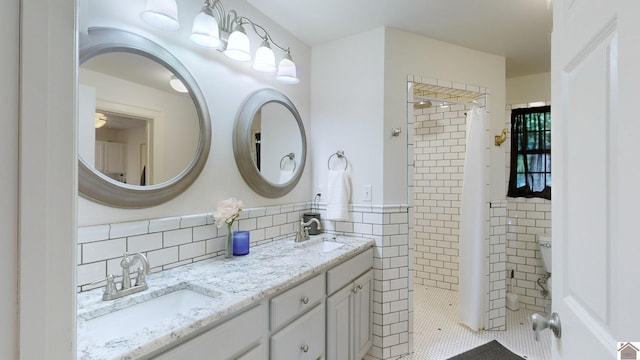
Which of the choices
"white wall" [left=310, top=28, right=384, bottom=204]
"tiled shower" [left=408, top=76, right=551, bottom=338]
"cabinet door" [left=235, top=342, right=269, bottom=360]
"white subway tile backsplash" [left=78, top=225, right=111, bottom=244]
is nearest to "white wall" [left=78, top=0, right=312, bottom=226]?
"white subway tile backsplash" [left=78, top=225, right=111, bottom=244]

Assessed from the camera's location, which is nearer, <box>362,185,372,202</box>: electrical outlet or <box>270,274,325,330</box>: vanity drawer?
<box>270,274,325,330</box>: vanity drawer

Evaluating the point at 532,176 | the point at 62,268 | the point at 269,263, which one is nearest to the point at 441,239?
the point at 532,176

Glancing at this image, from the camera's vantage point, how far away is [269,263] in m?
1.59

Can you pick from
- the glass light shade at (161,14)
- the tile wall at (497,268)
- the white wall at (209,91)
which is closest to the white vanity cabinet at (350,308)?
the white wall at (209,91)

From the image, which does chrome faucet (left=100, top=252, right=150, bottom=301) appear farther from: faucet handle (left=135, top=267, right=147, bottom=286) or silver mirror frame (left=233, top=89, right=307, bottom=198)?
silver mirror frame (left=233, top=89, right=307, bottom=198)

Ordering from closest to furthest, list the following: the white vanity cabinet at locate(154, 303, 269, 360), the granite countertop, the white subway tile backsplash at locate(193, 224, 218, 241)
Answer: the granite countertop → the white vanity cabinet at locate(154, 303, 269, 360) → the white subway tile backsplash at locate(193, 224, 218, 241)

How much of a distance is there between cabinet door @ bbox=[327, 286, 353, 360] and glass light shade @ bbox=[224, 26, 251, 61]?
149 cm

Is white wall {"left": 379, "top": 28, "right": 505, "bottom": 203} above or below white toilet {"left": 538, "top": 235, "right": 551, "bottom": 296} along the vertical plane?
above

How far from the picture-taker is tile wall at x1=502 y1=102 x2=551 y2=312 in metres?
3.08

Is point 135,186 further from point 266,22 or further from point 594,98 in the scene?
point 594,98

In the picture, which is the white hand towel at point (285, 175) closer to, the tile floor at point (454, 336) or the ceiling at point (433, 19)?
the ceiling at point (433, 19)

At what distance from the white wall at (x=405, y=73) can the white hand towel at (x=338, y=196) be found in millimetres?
310

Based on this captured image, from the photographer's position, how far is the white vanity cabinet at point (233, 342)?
0.92 meters

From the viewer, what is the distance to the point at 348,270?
1903 millimetres
